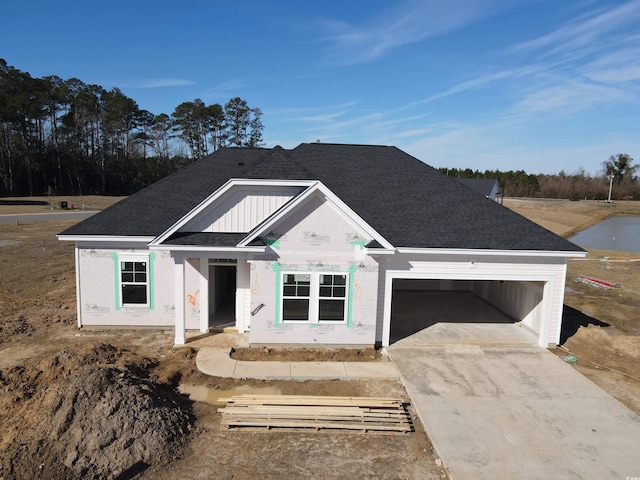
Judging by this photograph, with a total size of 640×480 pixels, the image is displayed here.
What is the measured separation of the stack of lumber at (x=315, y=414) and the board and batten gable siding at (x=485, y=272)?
12.9ft

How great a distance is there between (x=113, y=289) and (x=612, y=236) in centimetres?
5601

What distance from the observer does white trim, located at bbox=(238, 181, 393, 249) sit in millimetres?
12234

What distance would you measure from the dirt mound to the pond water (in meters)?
44.8

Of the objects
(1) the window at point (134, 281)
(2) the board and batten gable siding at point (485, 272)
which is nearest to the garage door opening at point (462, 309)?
(2) the board and batten gable siding at point (485, 272)

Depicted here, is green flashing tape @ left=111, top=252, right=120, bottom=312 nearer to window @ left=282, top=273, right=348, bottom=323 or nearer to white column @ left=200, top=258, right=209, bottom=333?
white column @ left=200, top=258, right=209, bottom=333

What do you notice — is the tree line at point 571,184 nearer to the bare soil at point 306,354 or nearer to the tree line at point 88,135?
the tree line at point 88,135

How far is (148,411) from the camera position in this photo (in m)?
8.43

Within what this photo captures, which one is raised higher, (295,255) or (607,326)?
(295,255)

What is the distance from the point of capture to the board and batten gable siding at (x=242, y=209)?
13.2 m

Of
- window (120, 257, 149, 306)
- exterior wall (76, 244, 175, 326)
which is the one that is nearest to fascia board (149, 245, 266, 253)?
exterior wall (76, 244, 175, 326)

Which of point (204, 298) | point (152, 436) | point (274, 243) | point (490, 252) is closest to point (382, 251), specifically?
point (274, 243)

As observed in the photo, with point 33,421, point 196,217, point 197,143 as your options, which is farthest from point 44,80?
point 33,421

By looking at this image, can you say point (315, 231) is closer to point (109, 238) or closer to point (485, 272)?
point (485, 272)

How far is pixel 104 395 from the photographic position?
27.8ft
